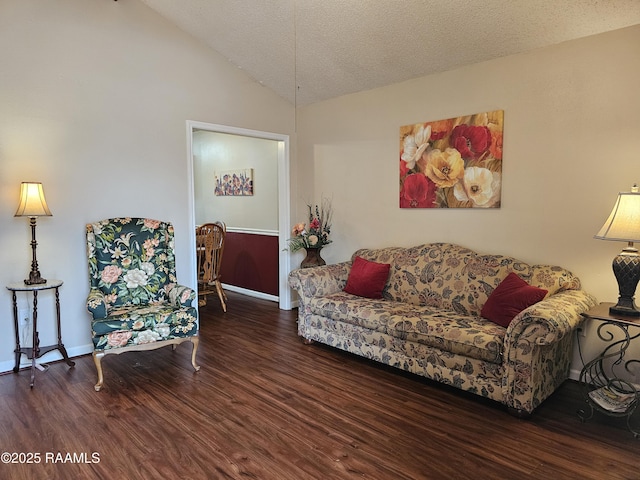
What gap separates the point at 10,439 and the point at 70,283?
1.49 metres

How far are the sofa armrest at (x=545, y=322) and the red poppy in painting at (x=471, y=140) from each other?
139 cm

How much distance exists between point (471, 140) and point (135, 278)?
3081 mm

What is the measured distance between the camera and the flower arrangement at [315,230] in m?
4.35

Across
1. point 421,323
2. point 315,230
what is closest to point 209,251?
point 315,230

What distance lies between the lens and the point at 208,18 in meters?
3.71

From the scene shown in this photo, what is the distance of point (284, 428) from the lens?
92.6 inches

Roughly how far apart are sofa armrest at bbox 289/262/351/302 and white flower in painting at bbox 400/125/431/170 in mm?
1249

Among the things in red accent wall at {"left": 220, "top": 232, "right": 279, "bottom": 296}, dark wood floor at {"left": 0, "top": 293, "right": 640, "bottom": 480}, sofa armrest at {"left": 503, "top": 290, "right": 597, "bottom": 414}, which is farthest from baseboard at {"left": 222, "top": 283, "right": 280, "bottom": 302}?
sofa armrest at {"left": 503, "top": 290, "right": 597, "bottom": 414}

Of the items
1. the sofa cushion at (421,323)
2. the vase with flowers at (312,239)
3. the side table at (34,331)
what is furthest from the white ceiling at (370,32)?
the side table at (34,331)

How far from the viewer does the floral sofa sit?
242cm

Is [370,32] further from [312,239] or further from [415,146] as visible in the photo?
[312,239]

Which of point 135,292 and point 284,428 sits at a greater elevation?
point 135,292

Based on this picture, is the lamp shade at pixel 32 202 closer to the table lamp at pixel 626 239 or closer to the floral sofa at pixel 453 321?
the floral sofa at pixel 453 321

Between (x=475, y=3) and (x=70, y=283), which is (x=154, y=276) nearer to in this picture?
(x=70, y=283)
